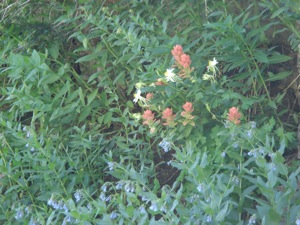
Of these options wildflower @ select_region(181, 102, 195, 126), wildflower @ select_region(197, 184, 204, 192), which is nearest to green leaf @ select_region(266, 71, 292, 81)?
wildflower @ select_region(181, 102, 195, 126)

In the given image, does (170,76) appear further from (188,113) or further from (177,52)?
(188,113)

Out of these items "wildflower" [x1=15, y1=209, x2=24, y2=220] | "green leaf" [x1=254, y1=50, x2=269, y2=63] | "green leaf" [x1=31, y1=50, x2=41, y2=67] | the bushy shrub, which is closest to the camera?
the bushy shrub

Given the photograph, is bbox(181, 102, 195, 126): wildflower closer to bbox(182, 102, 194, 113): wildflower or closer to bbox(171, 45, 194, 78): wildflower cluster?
bbox(182, 102, 194, 113): wildflower

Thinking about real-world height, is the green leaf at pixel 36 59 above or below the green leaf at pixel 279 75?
above

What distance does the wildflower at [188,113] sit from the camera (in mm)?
4348

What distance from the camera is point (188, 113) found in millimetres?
4383

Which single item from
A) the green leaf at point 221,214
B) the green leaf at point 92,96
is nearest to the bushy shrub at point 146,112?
the green leaf at point 92,96

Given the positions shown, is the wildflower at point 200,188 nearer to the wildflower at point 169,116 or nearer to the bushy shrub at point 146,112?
the bushy shrub at point 146,112

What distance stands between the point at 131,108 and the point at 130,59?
2.09 feet

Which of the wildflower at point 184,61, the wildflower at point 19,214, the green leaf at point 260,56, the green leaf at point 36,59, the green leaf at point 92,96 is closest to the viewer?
the wildflower at point 184,61

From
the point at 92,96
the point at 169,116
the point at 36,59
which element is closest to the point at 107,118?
the point at 92,96

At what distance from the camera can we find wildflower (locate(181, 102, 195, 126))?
4.35m

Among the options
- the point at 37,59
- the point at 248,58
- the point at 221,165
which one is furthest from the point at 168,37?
the point at 221,165

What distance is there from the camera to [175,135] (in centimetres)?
455
